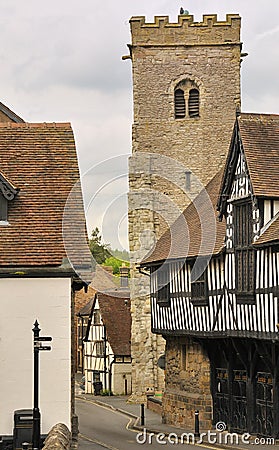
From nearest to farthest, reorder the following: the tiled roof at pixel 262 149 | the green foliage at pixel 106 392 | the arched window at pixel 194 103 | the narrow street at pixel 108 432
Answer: the tiled roof at pixel 262 149 < the narrow street at pixel 108 432 < the arched window at pixel 194 103 < the green foliage at pixel 106 392

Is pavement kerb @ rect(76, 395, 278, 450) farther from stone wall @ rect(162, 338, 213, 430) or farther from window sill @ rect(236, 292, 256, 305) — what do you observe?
window sill @ rect(236, 292, 256, 305)

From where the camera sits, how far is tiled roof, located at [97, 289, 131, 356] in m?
49.4

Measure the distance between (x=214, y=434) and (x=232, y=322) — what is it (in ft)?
10.2

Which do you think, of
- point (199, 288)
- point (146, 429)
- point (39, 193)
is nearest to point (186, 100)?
point (199, 288)

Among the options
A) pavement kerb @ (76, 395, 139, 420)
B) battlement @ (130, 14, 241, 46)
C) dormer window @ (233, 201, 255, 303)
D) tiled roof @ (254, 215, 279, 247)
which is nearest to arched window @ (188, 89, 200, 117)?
battlement @ (130, 14, 241, 46)

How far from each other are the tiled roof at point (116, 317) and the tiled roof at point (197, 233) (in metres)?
17.6

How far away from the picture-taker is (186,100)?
40250 mm

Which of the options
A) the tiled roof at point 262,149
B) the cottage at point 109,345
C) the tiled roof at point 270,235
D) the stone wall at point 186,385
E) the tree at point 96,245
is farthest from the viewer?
the cottage at point 109,345

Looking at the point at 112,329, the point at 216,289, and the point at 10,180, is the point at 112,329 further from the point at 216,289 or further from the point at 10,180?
the point at 10,180

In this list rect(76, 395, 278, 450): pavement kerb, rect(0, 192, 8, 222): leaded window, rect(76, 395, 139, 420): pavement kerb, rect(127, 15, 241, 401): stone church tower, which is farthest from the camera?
rect(127, 15, 241, 401): stone church tower

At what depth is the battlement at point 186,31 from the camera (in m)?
40.2

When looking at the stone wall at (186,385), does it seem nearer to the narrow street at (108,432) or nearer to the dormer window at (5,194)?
the narrow street at (108,432)

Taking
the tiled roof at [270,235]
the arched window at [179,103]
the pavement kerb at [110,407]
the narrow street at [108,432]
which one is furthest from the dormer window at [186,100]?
the tiled roof at [270,235]

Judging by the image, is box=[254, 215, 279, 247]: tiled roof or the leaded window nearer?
the leaded window
